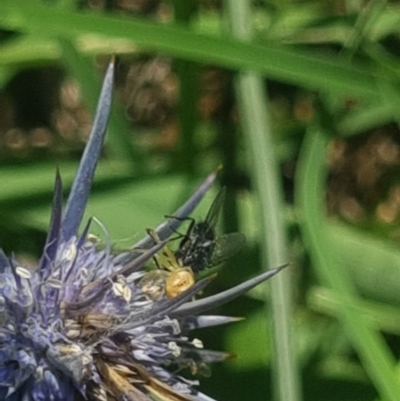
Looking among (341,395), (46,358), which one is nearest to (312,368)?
(341,395)

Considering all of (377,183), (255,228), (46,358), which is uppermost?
(377,183)

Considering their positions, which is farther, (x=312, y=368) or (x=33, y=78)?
(x=33, y=78)

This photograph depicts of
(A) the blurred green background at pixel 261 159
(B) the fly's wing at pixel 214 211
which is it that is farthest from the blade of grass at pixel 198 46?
(B) the fly's wing at pixel 214 211

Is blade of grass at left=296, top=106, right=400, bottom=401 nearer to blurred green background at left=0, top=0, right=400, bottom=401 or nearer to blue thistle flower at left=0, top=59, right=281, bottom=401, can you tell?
blurred green background at left=0, top=0, right=400, bottom=401

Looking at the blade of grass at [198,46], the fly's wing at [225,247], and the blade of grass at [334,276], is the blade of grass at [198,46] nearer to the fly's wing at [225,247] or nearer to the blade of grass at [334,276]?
the blade of grass at [334,276]

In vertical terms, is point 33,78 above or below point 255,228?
above

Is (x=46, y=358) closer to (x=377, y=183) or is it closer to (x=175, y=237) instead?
(x=175, y=237)

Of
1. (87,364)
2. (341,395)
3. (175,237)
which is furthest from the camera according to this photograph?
(341,395)

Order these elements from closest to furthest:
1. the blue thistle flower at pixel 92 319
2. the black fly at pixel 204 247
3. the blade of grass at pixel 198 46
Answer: the blue thistle flower at pixel 92 319 → the black fly at pixel 204 247 → the blade of grass at pixel 198 46
